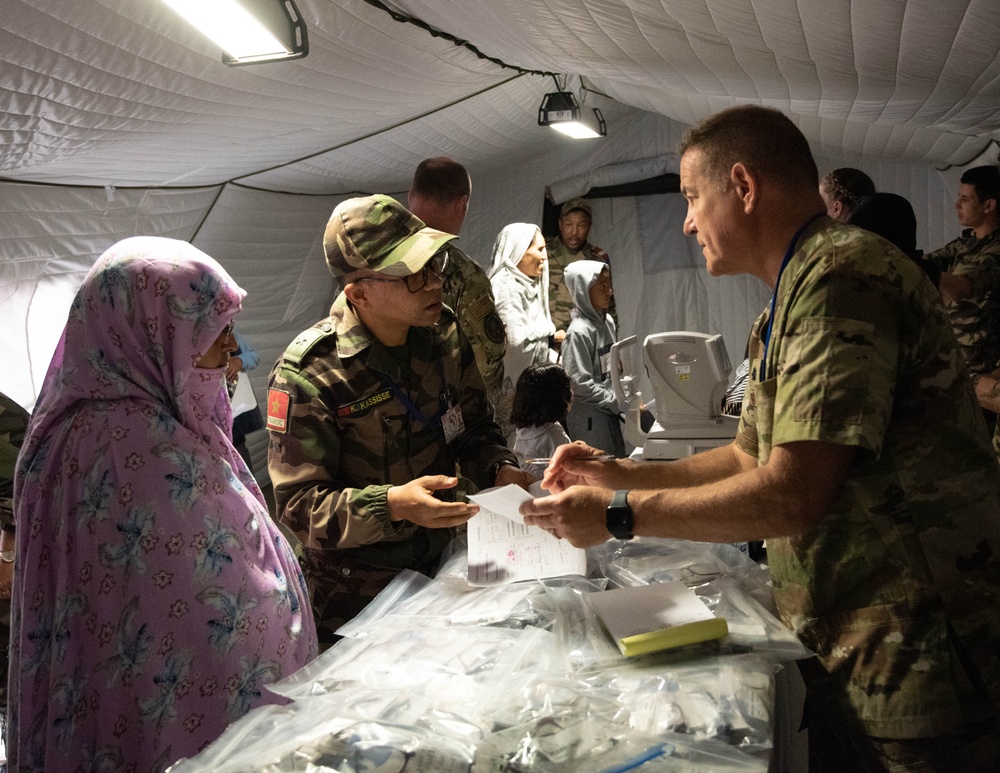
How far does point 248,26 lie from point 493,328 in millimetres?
1755

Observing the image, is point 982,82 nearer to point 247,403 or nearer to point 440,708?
point 440,708

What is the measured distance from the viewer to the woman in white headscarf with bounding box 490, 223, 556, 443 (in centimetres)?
476

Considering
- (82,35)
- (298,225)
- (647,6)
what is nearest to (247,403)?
(298,225)

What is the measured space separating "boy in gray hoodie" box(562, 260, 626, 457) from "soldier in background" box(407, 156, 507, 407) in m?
1.18

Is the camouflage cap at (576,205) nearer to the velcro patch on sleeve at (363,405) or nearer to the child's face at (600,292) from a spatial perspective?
the child's face at (600,292)

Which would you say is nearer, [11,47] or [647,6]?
[11,47]

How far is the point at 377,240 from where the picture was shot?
200 cm

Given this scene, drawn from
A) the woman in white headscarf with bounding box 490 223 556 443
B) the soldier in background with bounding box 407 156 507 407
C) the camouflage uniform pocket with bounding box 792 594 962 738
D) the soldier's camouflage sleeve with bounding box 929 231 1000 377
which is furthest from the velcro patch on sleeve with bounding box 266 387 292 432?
the woman in white headscarf with bounding box 490 223 556 443

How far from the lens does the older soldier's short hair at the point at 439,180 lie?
358cm

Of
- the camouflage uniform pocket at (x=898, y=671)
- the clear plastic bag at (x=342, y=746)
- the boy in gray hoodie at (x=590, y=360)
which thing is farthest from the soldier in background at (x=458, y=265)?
the clear plastic bag at (x=342, y=746)

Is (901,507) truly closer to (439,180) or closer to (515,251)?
(439,180)

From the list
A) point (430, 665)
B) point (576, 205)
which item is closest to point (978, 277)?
point (430, 665)

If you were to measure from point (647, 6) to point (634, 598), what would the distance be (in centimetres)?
178

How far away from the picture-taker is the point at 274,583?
1.72m
